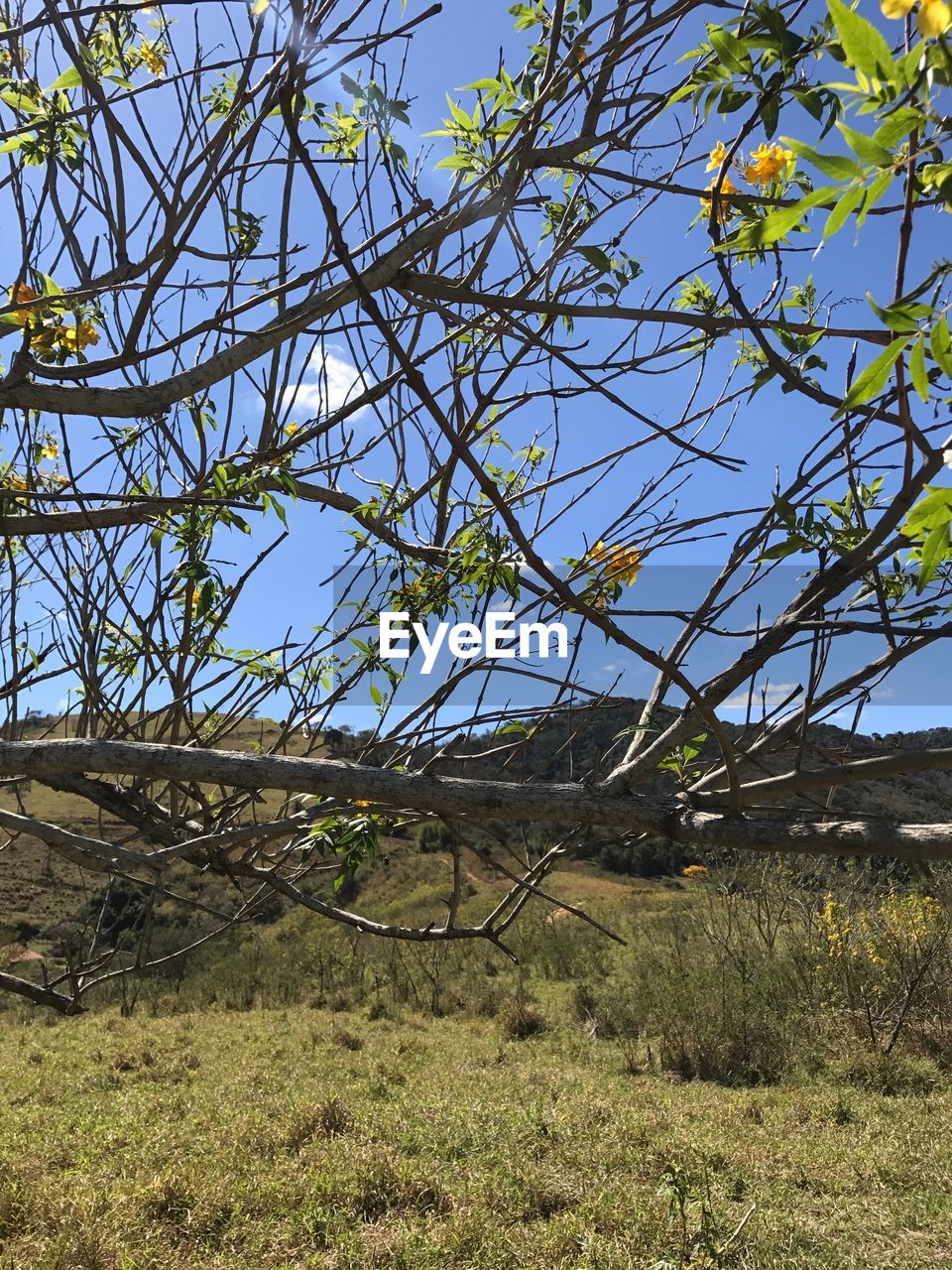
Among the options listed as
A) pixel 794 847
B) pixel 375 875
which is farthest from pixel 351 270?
pixel 375 875

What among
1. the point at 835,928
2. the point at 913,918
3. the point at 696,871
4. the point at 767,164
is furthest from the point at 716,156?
the point at 835,928

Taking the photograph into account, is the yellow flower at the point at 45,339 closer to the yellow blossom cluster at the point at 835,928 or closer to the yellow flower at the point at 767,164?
the yellow flower at the point at 767,164

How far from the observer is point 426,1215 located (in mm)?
3762

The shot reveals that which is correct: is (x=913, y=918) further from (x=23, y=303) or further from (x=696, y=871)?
(x=23, y=303)

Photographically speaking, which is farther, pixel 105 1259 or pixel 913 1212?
pixel 913 1212

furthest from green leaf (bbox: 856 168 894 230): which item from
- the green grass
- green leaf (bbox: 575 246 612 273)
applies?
the green grass

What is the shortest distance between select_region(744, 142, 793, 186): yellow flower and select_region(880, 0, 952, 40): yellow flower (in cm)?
87

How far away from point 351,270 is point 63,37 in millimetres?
753

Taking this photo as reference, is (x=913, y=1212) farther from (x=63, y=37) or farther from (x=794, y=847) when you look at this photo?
(x=63, y=37)

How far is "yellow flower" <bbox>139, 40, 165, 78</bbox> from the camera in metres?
1.84

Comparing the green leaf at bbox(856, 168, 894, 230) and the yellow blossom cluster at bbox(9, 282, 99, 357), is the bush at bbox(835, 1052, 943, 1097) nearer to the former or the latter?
the yellow blossom cluster at bbox(9, 282, 99, 357)

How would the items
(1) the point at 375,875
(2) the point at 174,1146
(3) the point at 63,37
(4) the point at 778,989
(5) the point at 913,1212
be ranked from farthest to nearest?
(1) the point at 375,875 < (4) the point at 778,989 < (2) the point at 174,1146 < (5) the point at 913,1212 < (3) the point at 63,37

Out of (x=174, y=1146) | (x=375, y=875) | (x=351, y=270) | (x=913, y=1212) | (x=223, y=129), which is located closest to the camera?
(x=351, y=270)

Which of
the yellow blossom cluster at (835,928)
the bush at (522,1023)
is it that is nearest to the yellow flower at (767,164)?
the yellow blossom cluster at (835,928)
